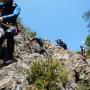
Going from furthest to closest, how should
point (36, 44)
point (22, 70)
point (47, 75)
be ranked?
1. point (36, 44)
2. point (22, 70)
3. point (47, 75)

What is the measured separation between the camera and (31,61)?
1366 cm

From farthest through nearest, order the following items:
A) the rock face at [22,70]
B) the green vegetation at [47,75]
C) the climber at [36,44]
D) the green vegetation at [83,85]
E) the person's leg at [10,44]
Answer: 1. the climber at [36,44]
2. the green vegetation at [83,85]
3. the person's leg at [10,44]
4. the green vegetation at [47,75]
5. the rock face at [22,70]

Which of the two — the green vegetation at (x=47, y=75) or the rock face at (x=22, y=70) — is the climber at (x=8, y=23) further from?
the green vegetation at (x=47, y=75)

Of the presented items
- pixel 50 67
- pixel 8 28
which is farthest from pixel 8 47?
pixel 50 67

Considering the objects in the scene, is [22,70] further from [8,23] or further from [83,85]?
[83,85]

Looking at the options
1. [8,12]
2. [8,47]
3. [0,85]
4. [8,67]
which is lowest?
[0,85]

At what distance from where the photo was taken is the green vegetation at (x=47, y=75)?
12039mm

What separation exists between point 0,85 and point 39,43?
292 inches

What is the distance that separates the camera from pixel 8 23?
43.2 ft

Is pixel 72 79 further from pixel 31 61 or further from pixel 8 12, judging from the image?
pixel 8 12

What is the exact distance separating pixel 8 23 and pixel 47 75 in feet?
7.24

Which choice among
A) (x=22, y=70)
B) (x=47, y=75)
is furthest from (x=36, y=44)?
(x=47, y=75)

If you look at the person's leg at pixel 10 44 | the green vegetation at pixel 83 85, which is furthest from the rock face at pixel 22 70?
the person's leg at pixel 10 44

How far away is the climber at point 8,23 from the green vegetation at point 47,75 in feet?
3.63
